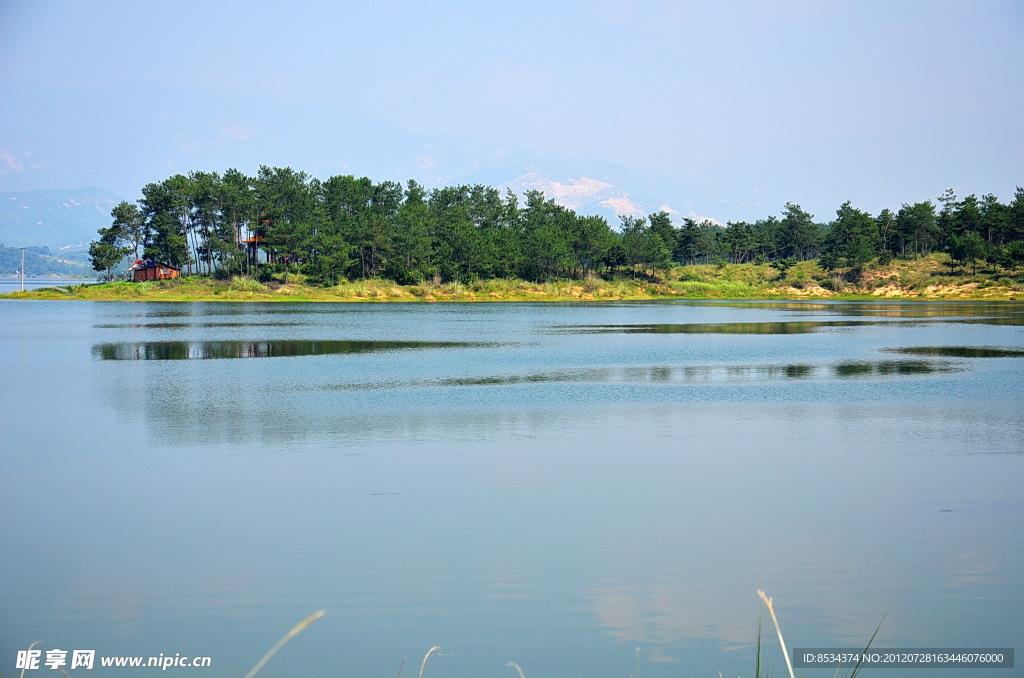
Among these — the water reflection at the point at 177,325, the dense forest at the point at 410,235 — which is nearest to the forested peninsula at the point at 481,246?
the dense forest at the point at 410,235

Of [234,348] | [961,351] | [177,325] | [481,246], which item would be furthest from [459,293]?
[961,351]

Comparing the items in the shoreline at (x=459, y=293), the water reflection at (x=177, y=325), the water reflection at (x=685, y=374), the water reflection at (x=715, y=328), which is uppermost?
the shoreline at (x=459, y=293)

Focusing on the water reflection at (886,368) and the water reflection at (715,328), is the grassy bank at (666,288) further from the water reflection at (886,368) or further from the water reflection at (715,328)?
the water reflection at (886,368)

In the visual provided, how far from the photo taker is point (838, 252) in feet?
365

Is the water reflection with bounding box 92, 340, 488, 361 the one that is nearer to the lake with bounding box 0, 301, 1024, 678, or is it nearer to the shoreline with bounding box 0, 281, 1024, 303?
the lake with bounding box 0, 301, 1024, 678

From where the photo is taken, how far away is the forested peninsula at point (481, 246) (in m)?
92.5

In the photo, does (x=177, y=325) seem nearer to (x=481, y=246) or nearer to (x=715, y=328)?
(x=715, y=328)

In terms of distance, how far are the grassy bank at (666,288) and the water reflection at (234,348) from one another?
5035cm

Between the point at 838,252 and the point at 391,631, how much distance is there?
114 meters

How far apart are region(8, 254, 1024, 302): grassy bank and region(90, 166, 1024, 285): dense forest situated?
2024 millimetres

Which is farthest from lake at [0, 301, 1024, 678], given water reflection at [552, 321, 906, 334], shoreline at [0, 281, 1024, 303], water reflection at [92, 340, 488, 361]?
shoreline at [0, 281, 1024, 303]

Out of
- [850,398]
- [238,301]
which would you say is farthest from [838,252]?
[850,398]

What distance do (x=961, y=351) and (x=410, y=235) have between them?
65839 millimetres

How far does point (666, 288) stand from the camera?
110375mm
